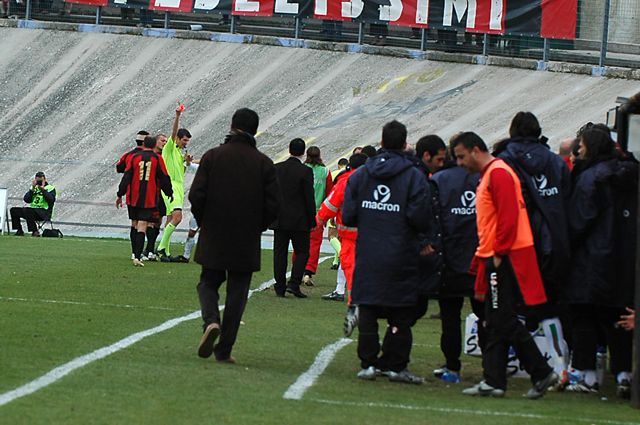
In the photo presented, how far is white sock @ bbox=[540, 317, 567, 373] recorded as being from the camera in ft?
36.2

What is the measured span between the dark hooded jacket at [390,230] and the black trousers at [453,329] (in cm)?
63

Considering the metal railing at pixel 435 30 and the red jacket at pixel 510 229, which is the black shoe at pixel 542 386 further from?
the metal railing at pixel 435 30

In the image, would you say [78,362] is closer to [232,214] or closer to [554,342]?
[232,214]

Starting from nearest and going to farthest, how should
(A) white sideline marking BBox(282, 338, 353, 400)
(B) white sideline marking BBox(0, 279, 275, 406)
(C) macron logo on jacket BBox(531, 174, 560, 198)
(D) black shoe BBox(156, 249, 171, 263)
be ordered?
(B) white sideline marking BBox(0, 279, 275, 406) < (A) white sideline marking BBox(282, 338, 353, 400) < (C) macron logo on jacket BBox(531, 174, 560, 198) < (D) black shoe BBox(156, 249, 171, 263)

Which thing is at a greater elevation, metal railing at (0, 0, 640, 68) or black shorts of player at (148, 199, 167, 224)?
metal railing at (0, 0, 640, 68)

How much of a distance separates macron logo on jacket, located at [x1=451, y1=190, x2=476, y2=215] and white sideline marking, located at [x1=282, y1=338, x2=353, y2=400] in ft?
5.35

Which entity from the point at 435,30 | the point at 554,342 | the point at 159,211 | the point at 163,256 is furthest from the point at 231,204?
the point at 435,30

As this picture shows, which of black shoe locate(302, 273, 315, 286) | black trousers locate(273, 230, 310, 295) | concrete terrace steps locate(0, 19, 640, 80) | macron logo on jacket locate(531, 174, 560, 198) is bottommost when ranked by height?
black shoe locate(302, 273, 315, 286)

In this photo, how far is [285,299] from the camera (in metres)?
17.7

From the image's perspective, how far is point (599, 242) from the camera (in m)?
10.9

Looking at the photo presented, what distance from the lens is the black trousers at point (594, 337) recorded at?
11.0m

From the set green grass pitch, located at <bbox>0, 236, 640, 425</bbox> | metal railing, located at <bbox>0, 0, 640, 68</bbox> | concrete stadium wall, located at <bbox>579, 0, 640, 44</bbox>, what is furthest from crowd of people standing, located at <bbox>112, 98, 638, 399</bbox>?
metal railing, located at <bbox>0, 0, 640, 68</bbox>

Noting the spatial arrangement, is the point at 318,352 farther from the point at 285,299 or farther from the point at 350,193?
the point at 285,299

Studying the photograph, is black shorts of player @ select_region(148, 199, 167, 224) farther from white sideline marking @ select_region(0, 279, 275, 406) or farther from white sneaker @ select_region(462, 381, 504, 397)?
white sneaker @ select_region(462, 381, 504, 397)
